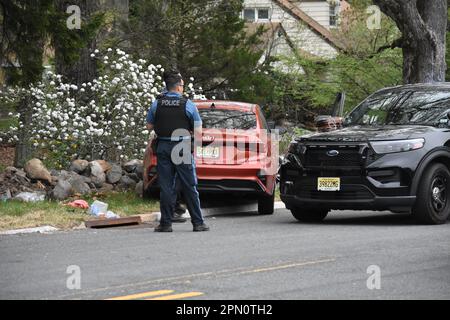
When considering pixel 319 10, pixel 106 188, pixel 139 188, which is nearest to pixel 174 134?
pixel 139 188

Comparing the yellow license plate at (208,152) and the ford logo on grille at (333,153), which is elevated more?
the ford logo on grille at (333,153)

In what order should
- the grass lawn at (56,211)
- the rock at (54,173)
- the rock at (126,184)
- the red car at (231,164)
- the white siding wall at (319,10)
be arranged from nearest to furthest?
the grass lawn at (56,211), the red car at (231,164), the rock at (54,173), the rock at (126,184), the white siding wall at (319,10)

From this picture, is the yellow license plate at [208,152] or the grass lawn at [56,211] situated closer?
the grass lawn at [56,211]

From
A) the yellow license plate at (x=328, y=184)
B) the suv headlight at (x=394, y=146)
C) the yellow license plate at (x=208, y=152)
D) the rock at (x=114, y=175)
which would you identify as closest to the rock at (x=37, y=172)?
the rock at (x=114, y=175)

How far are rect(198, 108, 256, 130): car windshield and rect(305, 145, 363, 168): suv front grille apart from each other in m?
1.92

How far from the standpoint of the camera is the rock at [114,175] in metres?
17.4

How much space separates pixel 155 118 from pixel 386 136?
9.76 feet

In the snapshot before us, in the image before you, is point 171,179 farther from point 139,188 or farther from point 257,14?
point 257,14

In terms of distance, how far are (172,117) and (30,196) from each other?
143 inches

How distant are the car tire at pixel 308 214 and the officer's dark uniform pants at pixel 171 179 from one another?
6.10ft

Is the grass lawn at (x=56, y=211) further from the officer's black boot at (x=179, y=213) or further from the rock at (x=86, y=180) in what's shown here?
the rock at (x=86, y=180)

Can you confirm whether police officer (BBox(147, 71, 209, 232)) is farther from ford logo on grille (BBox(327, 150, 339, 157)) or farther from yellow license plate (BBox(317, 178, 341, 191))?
ford logo on grille (BBox(327, 150, 339, 157))

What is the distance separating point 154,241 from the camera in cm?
1223

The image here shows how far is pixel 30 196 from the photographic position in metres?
15.7
